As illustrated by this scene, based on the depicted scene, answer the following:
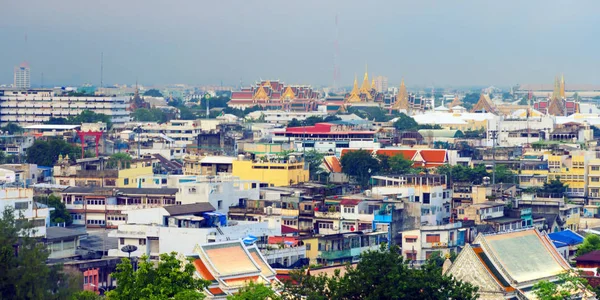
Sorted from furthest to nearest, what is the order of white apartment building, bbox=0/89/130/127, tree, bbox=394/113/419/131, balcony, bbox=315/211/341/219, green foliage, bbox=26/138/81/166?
white apartment building, bbox=0/89/130/127 → tree, bbox=394/113/419/131 → green foliage, bbox=26/138/81/166 → balcony, bbox=315/211/341/219

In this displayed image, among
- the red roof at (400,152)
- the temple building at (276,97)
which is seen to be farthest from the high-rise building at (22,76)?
the red roof at (400,152)

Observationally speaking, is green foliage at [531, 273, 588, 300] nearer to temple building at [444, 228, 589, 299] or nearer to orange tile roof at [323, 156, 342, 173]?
temple building at [444, 228, 589, 299]

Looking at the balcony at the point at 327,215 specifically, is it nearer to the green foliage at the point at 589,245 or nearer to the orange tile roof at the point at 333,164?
the green foliage at the point at 589,245

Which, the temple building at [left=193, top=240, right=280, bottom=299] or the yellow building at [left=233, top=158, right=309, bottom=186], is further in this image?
the yellow building at [left=233, top=158, right=309, bottom=186]

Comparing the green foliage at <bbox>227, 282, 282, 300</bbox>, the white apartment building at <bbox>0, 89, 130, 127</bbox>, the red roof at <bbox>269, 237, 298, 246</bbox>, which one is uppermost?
the white apartment building at <bbox>0, 89, 130, 127</bbox>

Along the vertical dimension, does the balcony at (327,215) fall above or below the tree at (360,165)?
below

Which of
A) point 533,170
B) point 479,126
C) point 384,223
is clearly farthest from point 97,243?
point 479,126

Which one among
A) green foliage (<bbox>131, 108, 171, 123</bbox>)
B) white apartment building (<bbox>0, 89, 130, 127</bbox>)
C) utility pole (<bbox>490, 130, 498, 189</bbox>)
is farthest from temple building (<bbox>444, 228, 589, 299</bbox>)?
green foliage (<bbox>131, 108, 171, 123</bbox>)

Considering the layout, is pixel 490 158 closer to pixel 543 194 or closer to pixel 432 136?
pixel 543 194
